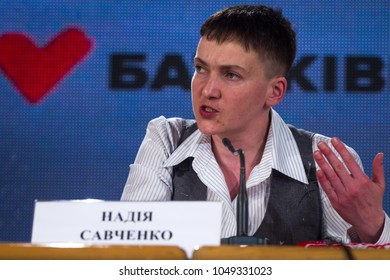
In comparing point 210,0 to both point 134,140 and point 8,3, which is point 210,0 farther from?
point 8,3

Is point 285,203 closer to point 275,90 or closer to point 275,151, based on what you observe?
point 275,151

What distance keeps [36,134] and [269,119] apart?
1141 mm

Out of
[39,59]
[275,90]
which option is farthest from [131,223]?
[39,59]

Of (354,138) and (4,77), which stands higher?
(4,77)

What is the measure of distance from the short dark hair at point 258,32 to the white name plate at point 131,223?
2.54 feet

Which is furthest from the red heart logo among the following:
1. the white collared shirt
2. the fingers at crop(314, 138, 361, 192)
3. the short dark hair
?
the fingers at crop(314, 138, 361, 192)

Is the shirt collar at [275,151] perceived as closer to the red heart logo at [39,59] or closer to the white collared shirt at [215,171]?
the white collared shirt at [215,171]

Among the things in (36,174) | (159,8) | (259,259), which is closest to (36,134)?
(36,174)

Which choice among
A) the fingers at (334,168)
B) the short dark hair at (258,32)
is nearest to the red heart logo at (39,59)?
the short dark hair at (258,32)

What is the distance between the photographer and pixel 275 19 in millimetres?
2156

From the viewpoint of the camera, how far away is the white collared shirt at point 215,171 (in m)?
2.03

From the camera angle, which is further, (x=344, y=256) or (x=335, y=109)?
(x=335, y=109)

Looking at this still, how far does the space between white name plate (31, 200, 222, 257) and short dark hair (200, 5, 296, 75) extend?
0.77m

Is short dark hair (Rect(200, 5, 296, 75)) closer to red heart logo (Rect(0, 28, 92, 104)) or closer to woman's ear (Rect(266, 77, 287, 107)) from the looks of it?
woman's ear (Rect(266, 77, 287, 107))
